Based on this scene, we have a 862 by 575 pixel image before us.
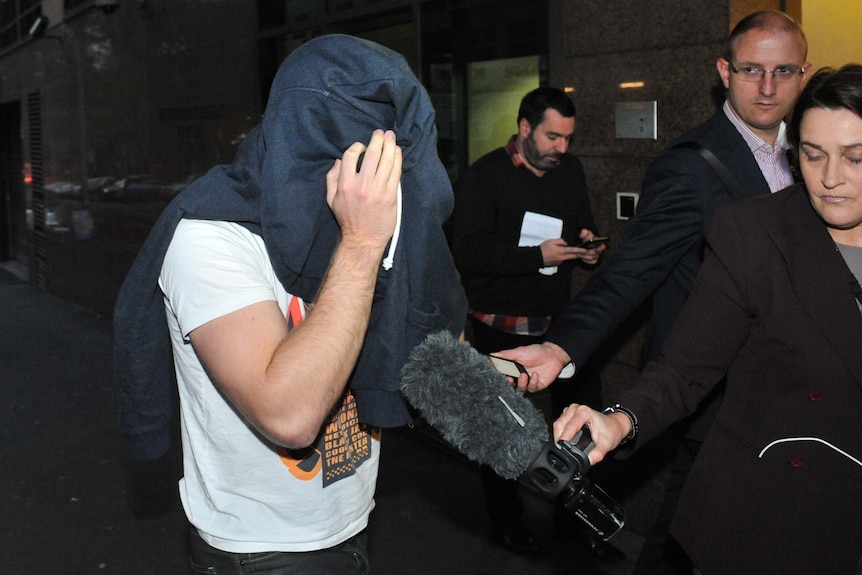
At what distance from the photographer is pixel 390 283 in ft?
7.12

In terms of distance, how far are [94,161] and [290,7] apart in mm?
5453

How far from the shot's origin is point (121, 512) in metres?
5.54

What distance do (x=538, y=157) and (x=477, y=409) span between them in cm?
314

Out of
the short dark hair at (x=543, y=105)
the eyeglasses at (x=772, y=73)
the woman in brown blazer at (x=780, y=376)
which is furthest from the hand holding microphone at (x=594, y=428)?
the short dark hair at (x=543, y=105)

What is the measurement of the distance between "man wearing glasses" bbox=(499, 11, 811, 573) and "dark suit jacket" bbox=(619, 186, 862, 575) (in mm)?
561

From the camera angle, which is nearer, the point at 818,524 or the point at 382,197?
the point at 382,197

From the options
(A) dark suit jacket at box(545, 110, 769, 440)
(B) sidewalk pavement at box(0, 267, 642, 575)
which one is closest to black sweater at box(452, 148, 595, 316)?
(B) sidewalk pavement at box(0, 267, 642, 575)

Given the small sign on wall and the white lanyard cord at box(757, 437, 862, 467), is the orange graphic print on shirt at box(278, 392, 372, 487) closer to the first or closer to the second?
the white lanyard cord at box(757, 437, 862, 467)

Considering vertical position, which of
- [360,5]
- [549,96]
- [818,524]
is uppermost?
[360,5]

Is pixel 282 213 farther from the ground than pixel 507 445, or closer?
farther from the ground

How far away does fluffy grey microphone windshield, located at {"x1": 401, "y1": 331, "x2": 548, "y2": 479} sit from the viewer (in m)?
1.90

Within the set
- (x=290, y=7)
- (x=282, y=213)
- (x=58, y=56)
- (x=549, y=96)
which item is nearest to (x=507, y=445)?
(x=282, y=213)

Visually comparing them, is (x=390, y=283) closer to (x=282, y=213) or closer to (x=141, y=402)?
(x=282, y=213)

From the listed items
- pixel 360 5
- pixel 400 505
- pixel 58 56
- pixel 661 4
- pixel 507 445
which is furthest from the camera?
pixel 58 56
